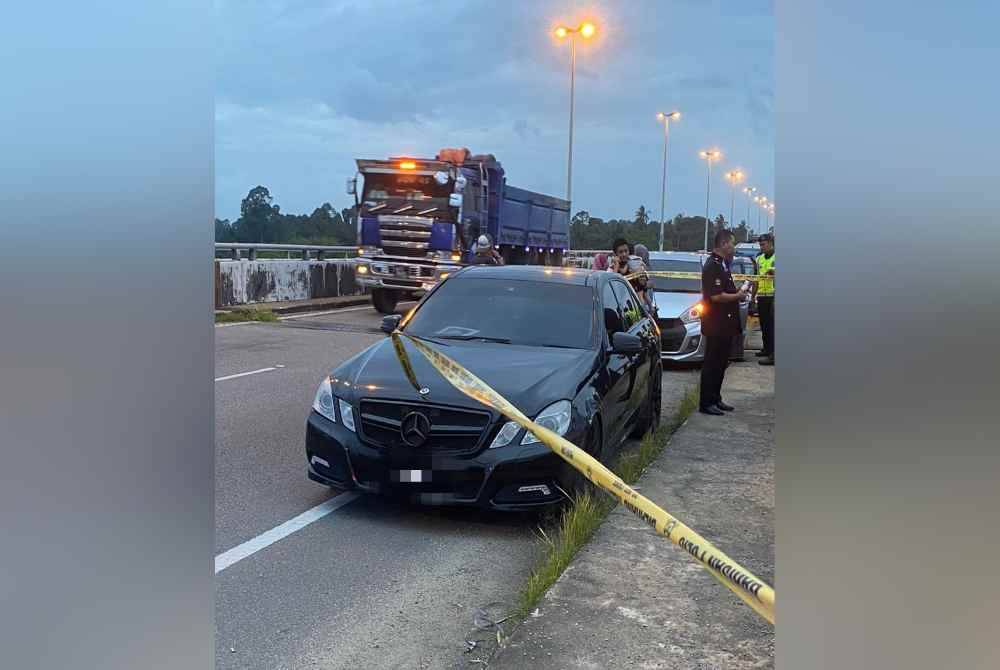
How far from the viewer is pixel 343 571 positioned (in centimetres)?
447

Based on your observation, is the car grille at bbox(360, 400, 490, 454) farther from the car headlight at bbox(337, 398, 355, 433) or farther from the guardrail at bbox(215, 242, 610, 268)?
the guardrail at bbox(215, 242, 610, 268)

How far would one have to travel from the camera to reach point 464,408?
496cm

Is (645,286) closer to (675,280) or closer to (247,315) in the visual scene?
(675,280)

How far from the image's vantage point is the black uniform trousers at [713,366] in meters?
8.73

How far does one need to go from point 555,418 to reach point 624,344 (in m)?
1.27

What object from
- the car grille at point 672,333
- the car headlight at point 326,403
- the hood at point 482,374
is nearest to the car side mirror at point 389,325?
the hood at point 482,374

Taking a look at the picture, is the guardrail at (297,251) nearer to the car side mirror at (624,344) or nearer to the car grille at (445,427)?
the car side mirror at (624,344)

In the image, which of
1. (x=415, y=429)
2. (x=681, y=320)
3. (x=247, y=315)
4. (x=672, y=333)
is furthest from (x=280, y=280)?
(x=415, y=429)

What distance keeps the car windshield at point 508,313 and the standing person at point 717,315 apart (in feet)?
7.46

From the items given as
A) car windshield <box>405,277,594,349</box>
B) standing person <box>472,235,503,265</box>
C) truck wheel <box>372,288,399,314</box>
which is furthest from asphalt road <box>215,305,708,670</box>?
truck wheel <box>372,288,399,314</box>

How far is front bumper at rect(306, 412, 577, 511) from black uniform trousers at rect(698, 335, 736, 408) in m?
4.05
